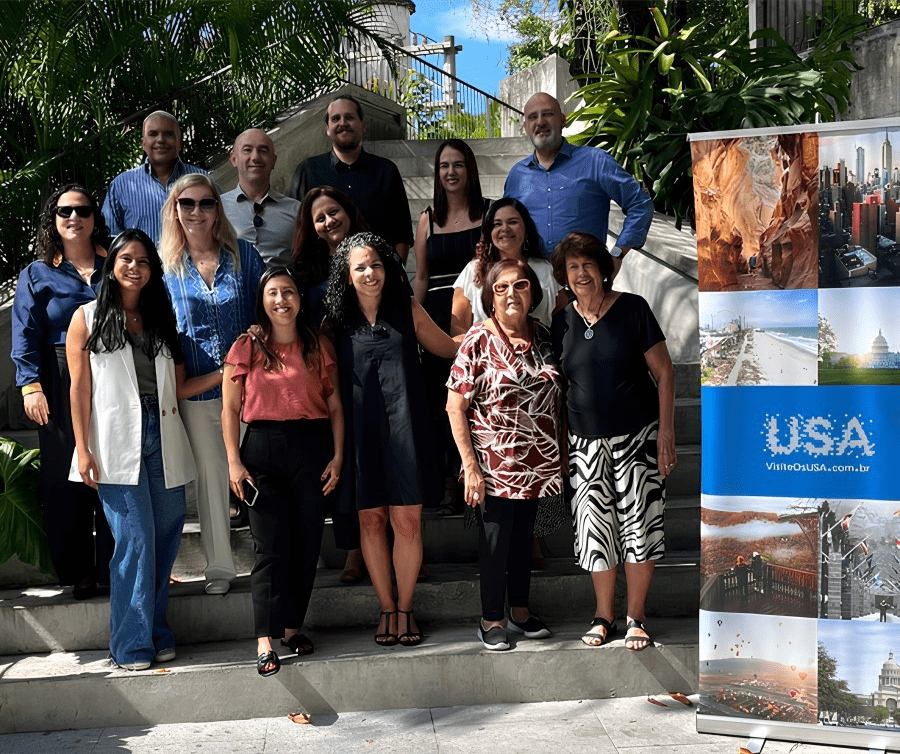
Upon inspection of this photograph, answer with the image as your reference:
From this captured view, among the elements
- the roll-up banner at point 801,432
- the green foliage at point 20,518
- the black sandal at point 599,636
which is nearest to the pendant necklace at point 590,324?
the roll-up banner at point 801,432

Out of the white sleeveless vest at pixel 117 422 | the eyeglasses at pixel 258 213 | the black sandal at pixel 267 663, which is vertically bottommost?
the black sandal at pixel 267 663

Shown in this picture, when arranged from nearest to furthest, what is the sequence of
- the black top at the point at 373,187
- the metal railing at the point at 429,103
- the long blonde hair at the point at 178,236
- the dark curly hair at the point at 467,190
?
the long blonde hair at the point at 178,236 → the dark curly hair at the point at 467,190 → the black top at the point at 373,187 → the metal railing at the point at 429,103

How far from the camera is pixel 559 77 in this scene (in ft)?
41.5

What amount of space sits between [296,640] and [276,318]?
137 centimetres

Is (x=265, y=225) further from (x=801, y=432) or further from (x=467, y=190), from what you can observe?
(x=801, y=432)

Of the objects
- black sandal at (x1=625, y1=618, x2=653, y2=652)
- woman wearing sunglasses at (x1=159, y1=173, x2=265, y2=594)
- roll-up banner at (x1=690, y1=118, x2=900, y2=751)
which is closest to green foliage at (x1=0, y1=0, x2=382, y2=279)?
woman wearing sunglasses at (x1=159, y1=173, x2=265, y2=594)

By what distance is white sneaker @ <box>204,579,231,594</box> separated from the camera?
185 inches

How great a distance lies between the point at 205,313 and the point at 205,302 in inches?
2.0

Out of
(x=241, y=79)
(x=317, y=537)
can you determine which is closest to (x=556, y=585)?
(x=317, y=537)

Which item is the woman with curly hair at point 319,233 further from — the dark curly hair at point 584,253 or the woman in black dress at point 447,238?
the dark curly hair at point 584,253

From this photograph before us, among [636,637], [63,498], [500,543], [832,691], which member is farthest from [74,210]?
[832,691]

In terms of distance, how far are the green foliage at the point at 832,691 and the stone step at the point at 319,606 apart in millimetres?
1122

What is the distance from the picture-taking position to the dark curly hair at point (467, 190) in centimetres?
516

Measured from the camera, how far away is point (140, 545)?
430 cm
